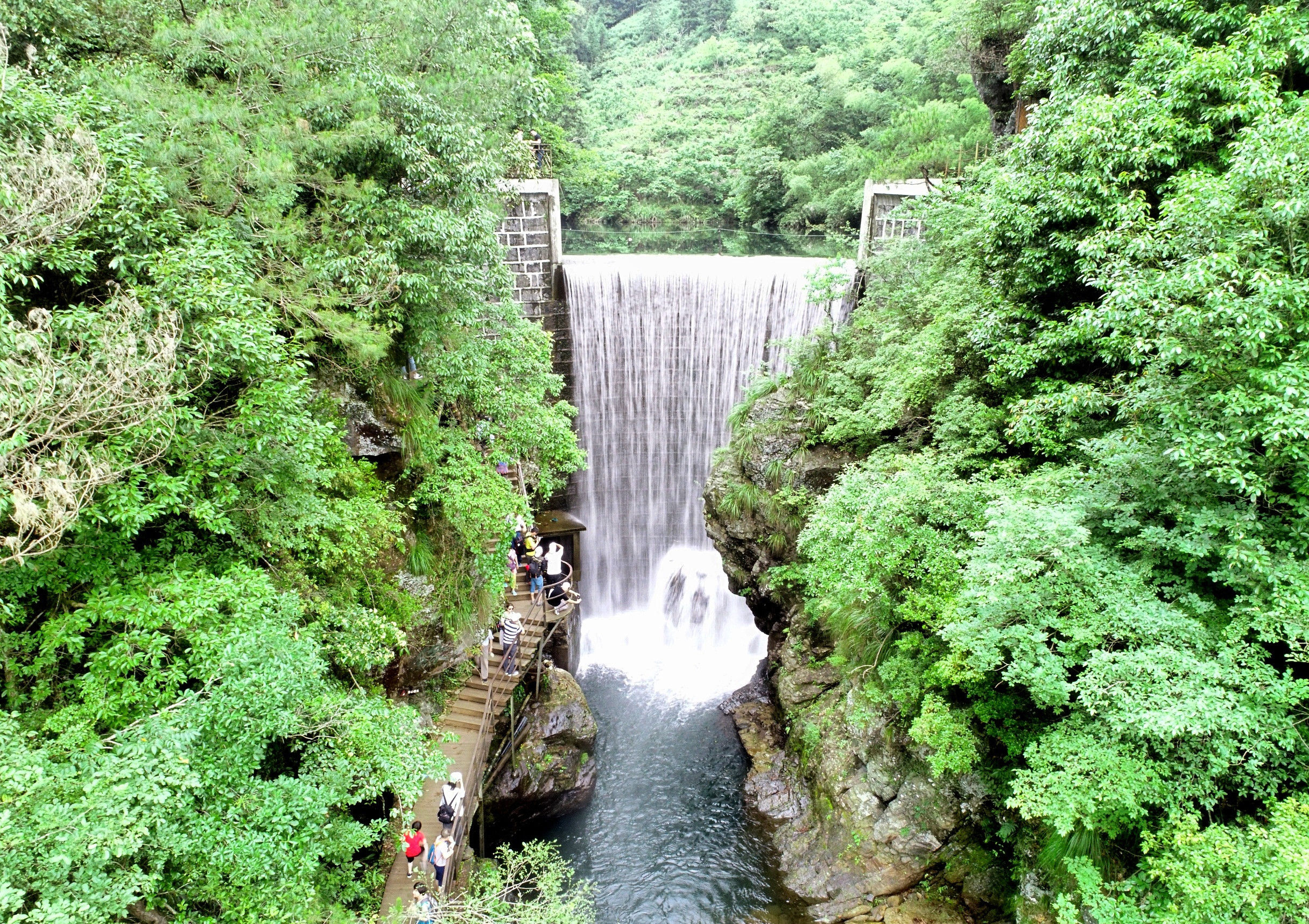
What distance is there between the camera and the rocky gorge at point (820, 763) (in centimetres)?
978

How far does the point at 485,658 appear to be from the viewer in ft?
42.9

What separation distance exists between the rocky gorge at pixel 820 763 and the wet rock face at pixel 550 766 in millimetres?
3411

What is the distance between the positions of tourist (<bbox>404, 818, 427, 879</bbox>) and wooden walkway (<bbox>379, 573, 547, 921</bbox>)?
0.06 metres

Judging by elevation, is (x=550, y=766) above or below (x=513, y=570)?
below

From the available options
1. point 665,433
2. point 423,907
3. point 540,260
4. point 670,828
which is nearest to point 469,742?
point 423,907

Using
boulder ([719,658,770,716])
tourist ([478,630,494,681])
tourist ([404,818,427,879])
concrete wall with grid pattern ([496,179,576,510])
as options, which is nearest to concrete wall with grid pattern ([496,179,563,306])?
concrete wall with grid pattern ([496,179,576,510])

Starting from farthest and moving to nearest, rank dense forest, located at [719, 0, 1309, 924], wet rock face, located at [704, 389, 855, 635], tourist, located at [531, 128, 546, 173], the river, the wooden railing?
1. tourist, located at [531, 128, 546, 173]
2. the river
3. wet rock face, located at [704, 389, 855, 635]
4. the wooden railing
5. dense forest, located at [719, 0, 1309, 924]

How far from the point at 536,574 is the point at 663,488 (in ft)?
20.8

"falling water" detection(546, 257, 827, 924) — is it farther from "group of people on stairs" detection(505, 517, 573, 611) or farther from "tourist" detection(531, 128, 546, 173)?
"group of people on stairs" detection(505, 517, 573, 611)

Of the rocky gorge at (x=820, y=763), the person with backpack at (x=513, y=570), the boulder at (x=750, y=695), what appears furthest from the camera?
the boulder at (x=750, y=695)

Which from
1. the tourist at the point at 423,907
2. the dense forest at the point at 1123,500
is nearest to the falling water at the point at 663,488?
the dense forest at the point at 1123,500

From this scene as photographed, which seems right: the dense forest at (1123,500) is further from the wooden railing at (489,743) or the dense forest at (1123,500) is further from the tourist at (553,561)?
the tourist at (553,561)

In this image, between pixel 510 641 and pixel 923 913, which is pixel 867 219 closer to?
pixel 510 641

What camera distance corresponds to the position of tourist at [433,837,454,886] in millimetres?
9344
